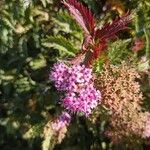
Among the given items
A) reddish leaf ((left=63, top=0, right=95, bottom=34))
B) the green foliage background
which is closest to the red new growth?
reddish leaf ((left=63, top=0, right=95, bottom=34))

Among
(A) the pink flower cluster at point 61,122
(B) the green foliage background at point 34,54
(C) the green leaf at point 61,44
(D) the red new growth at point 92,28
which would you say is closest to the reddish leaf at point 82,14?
(D) the red new growth at point 92,28

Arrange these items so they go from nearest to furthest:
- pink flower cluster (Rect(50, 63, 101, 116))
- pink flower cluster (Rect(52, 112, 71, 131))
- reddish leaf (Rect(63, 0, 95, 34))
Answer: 1. reddish leaf (Rect(63, 0, 95, 34))
2. pink flower cluster (Rect(50, 63, 101, 116))
3. pink flower cluster (Rect(52, 112, 71, 131))

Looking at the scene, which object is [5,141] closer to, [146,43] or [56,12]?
[56,12]

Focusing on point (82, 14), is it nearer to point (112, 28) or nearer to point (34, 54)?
point (112, 28)

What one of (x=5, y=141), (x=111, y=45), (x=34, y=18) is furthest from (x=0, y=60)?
(x=111, y=45)

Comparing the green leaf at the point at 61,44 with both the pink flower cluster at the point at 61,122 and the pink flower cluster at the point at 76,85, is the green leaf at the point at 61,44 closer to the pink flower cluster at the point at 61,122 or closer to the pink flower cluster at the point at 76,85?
the pink flower cluster at the point at 76,85

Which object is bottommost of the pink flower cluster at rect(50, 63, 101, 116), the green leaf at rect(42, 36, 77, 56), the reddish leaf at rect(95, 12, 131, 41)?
the pink flower cluster at rect(50, 63, 101, 116)

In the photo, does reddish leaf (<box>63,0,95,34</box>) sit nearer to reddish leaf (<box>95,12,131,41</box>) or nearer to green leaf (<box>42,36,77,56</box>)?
reddish leaf (<box>95,12,131,41</box>)

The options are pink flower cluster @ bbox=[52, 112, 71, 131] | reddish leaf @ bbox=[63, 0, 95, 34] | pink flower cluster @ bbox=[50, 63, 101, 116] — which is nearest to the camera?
reddish leaf @ bbox=[63, 0, 95, 34]
